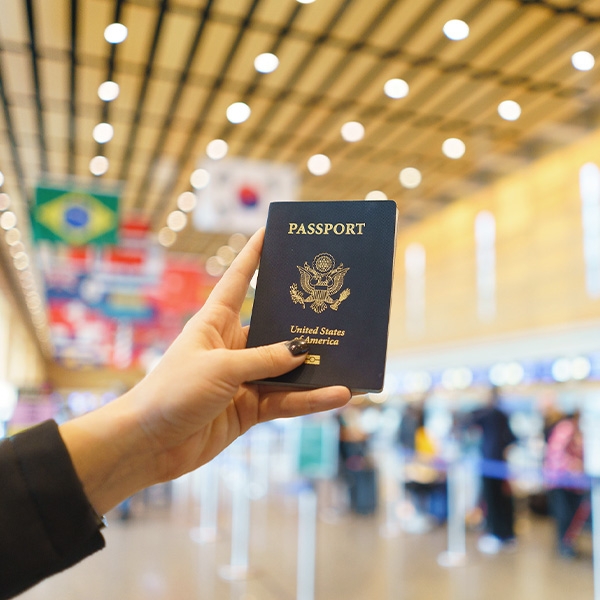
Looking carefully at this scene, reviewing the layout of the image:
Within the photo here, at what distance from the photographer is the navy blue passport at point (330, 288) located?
4.46ft

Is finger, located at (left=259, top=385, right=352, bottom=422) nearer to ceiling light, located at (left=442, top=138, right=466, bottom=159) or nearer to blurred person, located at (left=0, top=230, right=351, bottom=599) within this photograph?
blurred person, located at (left=0, top=230, right=351, bottom=599)


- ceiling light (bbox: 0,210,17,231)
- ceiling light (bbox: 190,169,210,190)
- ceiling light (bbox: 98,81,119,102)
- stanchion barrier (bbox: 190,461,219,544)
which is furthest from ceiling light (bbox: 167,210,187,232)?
stanchion barrier (bbox: 190,461,219,544)

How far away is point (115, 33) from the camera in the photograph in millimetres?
8438

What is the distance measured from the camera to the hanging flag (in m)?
8.08

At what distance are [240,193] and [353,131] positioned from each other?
4.34 metres

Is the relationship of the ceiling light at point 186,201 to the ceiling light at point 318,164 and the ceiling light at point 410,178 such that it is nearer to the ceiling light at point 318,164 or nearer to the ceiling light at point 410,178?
the ceiling light at point 318,164

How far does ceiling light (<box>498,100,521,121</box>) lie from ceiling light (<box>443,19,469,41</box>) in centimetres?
239

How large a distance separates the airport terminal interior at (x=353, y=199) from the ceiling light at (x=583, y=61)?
0.10 feet

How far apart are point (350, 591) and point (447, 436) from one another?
380 inches

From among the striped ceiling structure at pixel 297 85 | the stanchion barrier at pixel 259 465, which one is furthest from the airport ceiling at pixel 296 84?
the stanchion barrier at pixel 259 465

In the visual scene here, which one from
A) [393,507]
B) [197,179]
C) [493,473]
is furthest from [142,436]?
[197,179]

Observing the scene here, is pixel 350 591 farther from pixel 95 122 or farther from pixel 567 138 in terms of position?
pixel 567 138

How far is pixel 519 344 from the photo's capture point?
573 inches

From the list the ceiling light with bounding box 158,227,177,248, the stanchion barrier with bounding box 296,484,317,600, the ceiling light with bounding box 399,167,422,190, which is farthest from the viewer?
the ceiling light with bounding box 158,227,177,248
